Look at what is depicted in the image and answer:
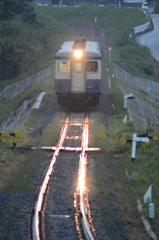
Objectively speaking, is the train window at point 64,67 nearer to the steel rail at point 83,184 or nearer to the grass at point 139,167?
the steel rail at point 83,184

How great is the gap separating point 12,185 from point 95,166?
8.96 feet

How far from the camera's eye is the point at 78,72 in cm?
1981

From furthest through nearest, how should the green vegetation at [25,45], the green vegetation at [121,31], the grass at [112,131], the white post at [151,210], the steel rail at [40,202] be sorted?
the green vegetation at [121,31] → the green vegetation at [25,45] → the grass at [112,131] → the white post at [151,210] → the steel rail at [40,202]

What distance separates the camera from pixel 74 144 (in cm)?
1500

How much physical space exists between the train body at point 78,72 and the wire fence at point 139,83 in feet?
38.3

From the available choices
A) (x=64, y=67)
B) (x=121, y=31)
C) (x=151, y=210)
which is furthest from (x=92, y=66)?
(x=121, y=31)

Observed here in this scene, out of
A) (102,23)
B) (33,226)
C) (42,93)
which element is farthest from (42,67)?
(102,23)

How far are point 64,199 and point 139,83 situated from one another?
24879 mm

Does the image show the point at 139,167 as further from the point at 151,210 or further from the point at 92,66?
the point at 92,66

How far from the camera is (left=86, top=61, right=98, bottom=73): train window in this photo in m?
19.8

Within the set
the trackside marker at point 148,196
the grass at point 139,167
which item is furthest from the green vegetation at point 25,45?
the trackside marker at point 148,196

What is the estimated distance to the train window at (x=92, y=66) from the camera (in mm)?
19828

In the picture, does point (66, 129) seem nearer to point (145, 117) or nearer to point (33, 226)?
point (145, 117)

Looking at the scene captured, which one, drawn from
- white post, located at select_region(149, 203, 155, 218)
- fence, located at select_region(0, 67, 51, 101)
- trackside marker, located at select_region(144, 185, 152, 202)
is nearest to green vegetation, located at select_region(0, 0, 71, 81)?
fence, located at select_region(0, 67, 51, 101)
